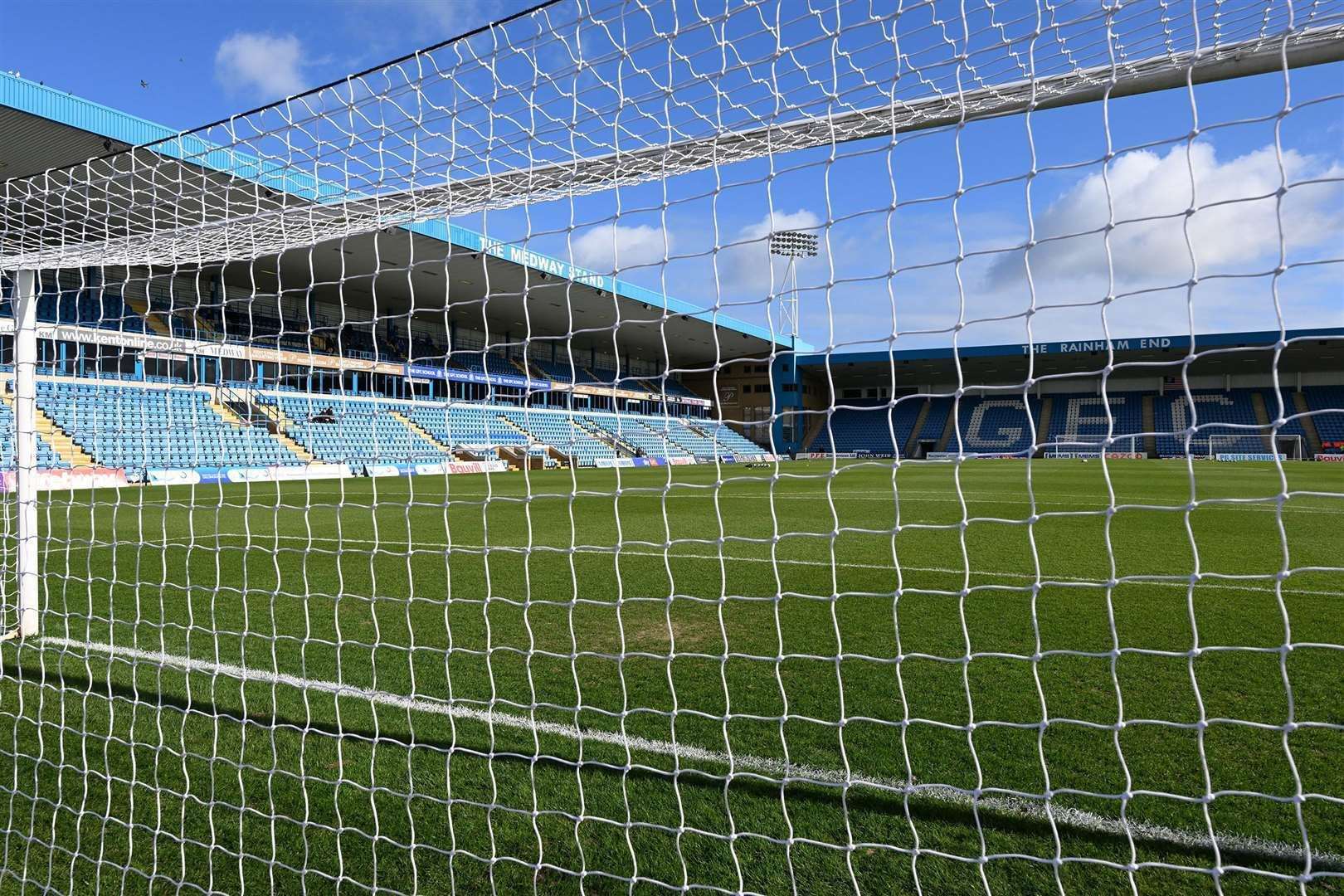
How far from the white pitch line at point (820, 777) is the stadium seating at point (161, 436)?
1146cm

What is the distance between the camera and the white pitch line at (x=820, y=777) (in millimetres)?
2102

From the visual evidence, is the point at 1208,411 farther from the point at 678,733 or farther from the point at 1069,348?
the point at 678,733

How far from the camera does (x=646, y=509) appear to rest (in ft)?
36.6

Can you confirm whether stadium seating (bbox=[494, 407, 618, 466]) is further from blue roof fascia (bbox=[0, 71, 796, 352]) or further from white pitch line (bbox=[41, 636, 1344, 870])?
white pitch line (bbox=[41, 636, 1344, 870])

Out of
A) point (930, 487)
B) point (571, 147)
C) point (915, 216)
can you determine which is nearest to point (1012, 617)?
point (915, 216)

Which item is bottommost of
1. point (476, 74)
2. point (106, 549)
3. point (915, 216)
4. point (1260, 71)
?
point (106, 549)

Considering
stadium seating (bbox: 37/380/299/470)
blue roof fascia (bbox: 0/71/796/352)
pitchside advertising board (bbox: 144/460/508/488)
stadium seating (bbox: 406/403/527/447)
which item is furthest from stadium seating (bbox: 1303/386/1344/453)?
stadium seating (bbox: 37/380/299/470)

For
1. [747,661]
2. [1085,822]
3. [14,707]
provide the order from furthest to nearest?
[747,661] < [14,707] < [1085,822]

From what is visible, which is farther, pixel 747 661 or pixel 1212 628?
pixel 1212 628

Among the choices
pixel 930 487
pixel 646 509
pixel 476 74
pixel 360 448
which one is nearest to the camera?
pixel 476 74

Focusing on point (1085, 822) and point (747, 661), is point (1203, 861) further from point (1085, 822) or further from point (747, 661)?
point (747, 661)

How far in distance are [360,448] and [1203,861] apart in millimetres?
21394

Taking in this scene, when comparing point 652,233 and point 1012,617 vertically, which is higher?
point 652,233

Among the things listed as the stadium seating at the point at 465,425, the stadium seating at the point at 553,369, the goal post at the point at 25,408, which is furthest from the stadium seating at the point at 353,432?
A: the goal post at the point at 25,408
